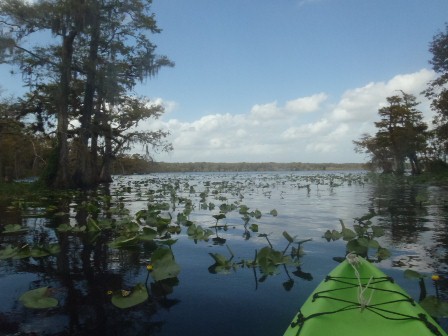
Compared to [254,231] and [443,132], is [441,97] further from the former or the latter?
[254,231]

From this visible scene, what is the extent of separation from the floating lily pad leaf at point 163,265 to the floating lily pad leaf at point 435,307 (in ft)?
7.37

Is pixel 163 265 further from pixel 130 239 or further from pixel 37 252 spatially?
pixel 37 252

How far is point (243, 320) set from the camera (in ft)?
9.95

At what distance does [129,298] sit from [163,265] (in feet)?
2.17

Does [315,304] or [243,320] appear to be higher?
[315,304]

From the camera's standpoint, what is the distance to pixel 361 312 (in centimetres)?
247

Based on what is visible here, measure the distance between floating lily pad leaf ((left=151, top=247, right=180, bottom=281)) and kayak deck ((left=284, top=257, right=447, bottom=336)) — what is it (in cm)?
142

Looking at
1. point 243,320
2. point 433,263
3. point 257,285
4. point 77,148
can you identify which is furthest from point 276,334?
point 77,148

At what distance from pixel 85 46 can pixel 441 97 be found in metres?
25.6

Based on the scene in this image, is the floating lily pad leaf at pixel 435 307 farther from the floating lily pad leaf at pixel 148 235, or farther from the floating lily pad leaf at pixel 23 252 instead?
the floating lily pad leaf at pixel 23 252

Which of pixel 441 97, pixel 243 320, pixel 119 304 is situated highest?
pixel 441 97

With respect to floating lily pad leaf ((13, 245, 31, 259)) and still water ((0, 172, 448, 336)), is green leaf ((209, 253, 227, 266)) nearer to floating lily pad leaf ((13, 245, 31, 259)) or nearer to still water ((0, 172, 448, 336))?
still water ((0, 172, 448, 336))

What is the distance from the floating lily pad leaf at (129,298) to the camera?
2797 millimetres

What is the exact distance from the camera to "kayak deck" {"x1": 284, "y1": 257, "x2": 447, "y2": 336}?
2.23 meters
